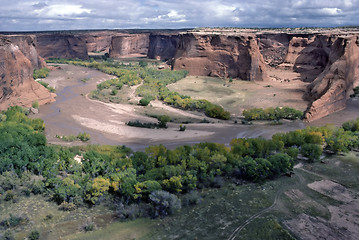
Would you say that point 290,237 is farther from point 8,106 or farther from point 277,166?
point 8,106

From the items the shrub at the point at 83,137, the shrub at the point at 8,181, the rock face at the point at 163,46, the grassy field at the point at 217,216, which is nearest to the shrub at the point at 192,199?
the grassy field at the point at 217,216

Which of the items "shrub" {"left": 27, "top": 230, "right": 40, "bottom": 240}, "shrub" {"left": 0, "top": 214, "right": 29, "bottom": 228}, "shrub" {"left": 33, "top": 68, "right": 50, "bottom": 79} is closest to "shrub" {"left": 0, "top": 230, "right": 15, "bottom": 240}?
"shrub" {"left": 27, "top": 230, "right": 40, "bottom": 240}

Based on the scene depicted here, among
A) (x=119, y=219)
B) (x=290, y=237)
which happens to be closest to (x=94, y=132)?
(x=119, y=219)


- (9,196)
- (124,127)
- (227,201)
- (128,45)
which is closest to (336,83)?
(124,127)

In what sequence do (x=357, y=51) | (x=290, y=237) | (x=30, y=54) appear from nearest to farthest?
(x=290, y=237) → (x=357, y=51) → (x=30, y=54)

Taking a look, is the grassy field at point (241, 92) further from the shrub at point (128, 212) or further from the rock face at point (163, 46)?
the rock face at point (163, 46)

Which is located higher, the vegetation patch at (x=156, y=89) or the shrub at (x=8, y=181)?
the vegetation patch at (x=156, y=89)

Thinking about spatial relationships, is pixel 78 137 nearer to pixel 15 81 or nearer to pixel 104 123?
pixel 104 123
